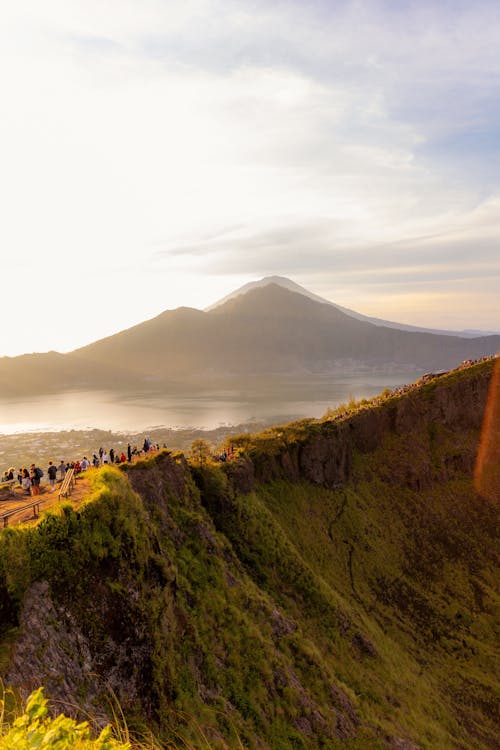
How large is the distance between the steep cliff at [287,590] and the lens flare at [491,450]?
177cm

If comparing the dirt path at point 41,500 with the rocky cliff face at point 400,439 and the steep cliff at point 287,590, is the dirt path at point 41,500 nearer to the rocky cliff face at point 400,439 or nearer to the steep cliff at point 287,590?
the steep cliff at point 287,590

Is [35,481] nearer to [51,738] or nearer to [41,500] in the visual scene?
[41,500]

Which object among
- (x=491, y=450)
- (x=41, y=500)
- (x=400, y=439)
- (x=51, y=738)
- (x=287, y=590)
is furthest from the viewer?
(x=491, y=450)

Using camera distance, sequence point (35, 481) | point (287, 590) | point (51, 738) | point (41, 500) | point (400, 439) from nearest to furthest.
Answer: point (51, 738) < point (41, 500) < point (35, 481) < point (287, 590) < point (400, 439)

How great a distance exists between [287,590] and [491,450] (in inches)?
1942

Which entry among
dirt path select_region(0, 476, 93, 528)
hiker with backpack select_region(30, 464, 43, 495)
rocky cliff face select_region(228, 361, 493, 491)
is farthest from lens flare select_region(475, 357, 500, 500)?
hiker with backpack select_region(30, 464, 43, 495)

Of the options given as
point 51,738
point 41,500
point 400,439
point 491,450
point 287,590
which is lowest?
point 287,590

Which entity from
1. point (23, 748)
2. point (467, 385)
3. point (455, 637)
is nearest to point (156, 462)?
point (23, 748)

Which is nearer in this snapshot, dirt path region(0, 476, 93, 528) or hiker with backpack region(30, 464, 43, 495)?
dirt path region(0, 476, 93, 528)

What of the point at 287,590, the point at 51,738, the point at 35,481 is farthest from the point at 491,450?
the point at 51,738

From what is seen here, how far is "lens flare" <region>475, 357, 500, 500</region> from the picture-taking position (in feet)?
204

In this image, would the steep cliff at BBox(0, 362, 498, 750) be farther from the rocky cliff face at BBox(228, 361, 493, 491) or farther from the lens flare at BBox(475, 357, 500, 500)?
the lens flare at BBox(475, 357, 500, 500)

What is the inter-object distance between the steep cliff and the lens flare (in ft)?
5.81

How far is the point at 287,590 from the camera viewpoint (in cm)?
3306
